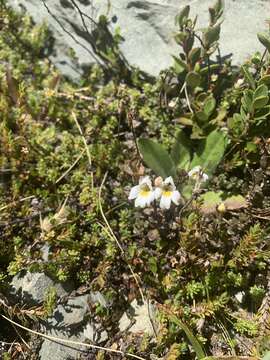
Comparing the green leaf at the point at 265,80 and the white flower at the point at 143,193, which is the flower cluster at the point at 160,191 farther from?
the green leaf at the point at 265,80

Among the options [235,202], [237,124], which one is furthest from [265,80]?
[235,202]

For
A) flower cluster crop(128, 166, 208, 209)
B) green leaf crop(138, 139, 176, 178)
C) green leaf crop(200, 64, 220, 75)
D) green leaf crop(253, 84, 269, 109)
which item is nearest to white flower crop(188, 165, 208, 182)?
flower cluster crop(128, 166, 208, 209)

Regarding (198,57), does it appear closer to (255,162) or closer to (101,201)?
(255,162)

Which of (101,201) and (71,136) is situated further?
(71,136)

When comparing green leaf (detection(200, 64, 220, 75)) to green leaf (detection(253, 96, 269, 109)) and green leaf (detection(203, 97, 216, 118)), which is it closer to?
green leaf (detection(203, 97, 216, 118))

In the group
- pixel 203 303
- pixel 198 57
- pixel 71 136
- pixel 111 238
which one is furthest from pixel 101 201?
pixel 198 57

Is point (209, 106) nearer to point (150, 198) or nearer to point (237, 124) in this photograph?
point (237, 124)
